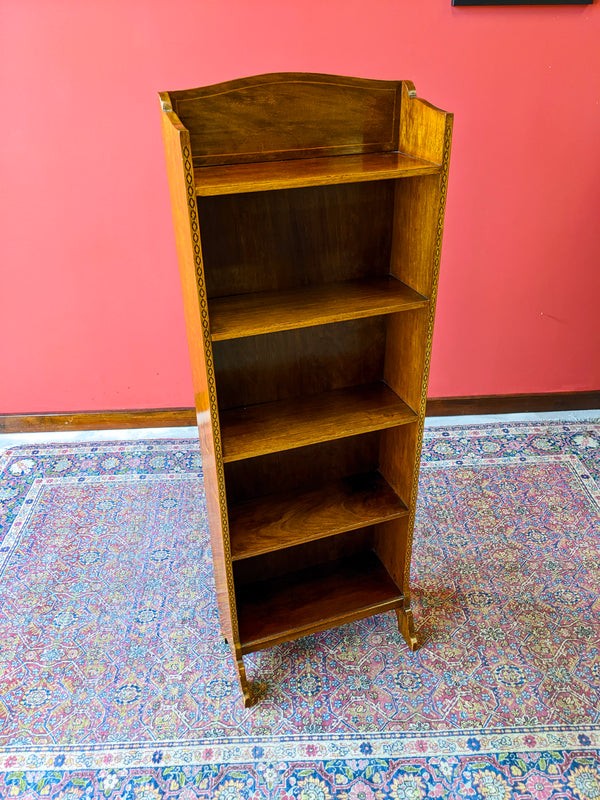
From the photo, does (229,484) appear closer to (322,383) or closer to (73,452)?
(322,383)

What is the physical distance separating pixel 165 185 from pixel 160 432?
1.12 metres

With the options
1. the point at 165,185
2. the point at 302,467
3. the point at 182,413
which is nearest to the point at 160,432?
the point at 182,413

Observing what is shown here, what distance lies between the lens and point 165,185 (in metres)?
2.39

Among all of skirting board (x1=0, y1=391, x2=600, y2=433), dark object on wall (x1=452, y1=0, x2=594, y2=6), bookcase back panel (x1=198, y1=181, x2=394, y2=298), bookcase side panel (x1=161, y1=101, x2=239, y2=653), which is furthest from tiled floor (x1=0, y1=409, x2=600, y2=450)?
dark object on wall (x1=452, y1=0, x2=594, y2=6)

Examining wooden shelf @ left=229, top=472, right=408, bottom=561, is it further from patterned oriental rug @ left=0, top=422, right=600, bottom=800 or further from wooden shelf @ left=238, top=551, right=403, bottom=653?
patterned oriental rug @ left=0, top=422, right=600, bottom=800

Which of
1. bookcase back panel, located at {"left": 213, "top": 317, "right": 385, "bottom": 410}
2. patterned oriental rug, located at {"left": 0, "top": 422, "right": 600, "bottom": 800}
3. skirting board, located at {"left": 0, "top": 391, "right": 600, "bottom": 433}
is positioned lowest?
patterned oriental rug, located at {"left": 0, "top": 422, "right": 600, "bottom": 800}

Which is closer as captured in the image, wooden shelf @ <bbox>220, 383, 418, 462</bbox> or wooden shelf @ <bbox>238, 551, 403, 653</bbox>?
wooden shelf @ <bbox>220, 383, 418, 462</bbox>

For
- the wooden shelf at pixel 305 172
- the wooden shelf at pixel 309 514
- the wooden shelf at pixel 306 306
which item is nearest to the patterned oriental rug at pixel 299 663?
the wooden shelf at pixel 309 514

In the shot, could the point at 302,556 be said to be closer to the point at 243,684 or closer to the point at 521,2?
the point at 243,684

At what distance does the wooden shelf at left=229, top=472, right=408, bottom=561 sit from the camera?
5.34 feet

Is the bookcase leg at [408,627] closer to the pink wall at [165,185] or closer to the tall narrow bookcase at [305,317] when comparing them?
the tall narrow bookcase at [305,317]

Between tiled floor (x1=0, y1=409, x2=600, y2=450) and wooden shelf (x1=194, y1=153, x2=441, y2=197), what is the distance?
1.71 m

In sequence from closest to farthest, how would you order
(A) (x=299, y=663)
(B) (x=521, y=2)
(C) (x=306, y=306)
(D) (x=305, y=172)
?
(D) (x=305, y=172) < (C) (x=306, y=306) < (A) (x=299, y=663) < (B) (x=521, y=2)

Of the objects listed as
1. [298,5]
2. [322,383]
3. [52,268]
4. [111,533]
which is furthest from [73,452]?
[298,5]
